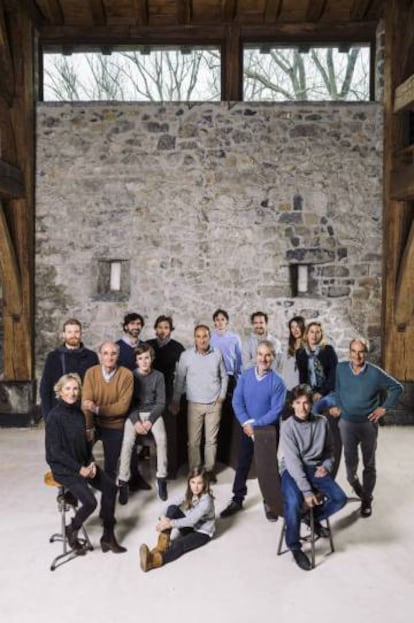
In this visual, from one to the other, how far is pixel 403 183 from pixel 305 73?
188 centimetres

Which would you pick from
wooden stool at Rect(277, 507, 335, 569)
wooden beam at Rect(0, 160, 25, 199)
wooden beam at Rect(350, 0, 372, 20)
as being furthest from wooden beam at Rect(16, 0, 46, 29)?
wooden stool at Rect(277, 507, 335, 569)

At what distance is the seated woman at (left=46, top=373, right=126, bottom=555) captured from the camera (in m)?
3.88

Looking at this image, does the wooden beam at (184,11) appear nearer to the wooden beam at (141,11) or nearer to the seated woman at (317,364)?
the wooden beam at (141,11)

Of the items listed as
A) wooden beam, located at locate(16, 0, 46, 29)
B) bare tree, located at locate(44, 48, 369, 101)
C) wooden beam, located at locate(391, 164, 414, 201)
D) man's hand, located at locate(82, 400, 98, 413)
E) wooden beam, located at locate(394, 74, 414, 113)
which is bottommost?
man's hand, located at locate(82, 400, 98, 413)

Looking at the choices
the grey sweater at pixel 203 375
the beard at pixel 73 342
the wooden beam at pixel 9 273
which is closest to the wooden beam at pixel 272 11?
the wooden beam at pixel 9 273

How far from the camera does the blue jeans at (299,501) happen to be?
3844 millimetres

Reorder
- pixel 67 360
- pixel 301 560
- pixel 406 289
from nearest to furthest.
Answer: pixel 301 560 → pixel 67 360 → pixel 406 289

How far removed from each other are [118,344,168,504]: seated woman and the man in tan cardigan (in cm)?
7

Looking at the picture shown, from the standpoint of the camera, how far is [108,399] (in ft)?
15.2

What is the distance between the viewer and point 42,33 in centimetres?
745

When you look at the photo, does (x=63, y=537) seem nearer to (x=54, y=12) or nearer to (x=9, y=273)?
(x=9, y=273)

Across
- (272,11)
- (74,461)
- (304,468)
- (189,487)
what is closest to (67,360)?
(74,461)

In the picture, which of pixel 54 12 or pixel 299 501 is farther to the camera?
pixel 54 12

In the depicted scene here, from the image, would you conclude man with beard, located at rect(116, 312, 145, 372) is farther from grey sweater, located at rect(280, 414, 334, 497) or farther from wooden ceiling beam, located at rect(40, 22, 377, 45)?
wooden ceiling beam, located at rect(40, 22, 377, 45)
